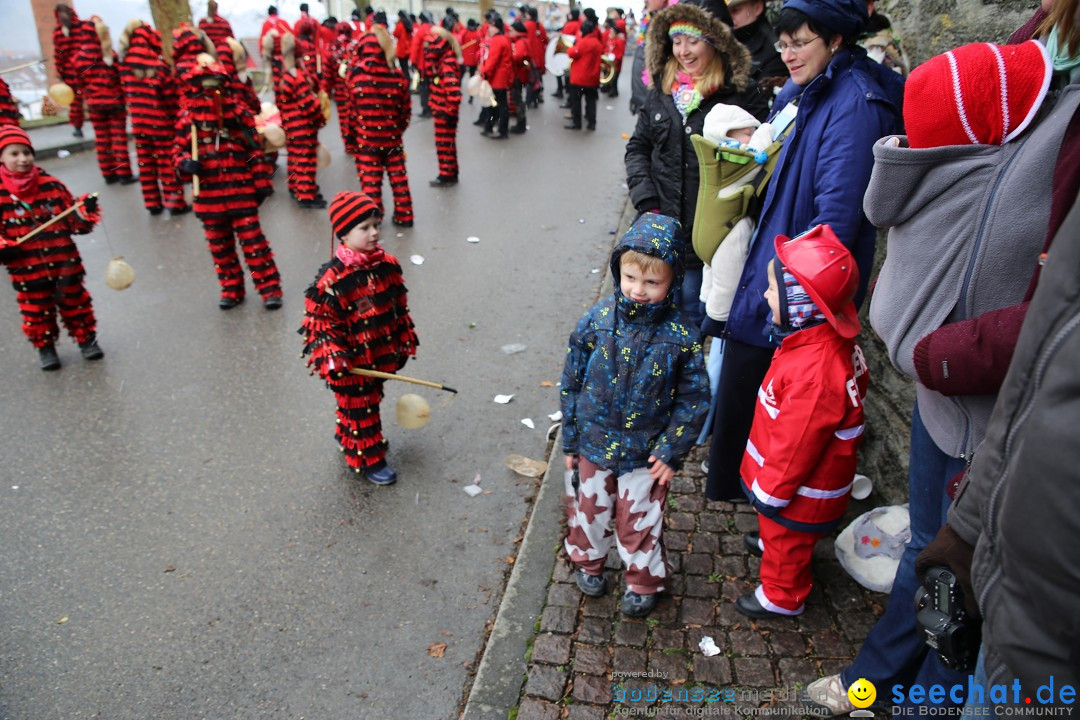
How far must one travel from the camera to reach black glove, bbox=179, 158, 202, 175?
617 centimetres

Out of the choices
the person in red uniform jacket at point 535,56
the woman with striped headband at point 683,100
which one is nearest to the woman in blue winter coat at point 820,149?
the woman with striped headband at point 683,100

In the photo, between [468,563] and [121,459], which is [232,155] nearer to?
[121,459]

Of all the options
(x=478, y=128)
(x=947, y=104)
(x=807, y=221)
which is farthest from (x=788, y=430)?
(x=478, y=128)

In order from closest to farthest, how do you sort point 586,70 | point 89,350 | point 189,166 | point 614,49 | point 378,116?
point 89,350
point 189,166
point 378,116
point 586,70
point 614,49

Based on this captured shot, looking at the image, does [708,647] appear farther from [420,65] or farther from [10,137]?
[420,65]

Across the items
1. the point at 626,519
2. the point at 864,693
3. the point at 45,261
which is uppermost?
the point at 45,261

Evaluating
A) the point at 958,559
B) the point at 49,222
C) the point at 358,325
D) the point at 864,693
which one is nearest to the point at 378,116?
the point at 49,222

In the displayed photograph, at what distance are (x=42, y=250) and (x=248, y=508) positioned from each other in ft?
9.22

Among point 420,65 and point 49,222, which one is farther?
point 420,65

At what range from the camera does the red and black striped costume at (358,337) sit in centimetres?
391

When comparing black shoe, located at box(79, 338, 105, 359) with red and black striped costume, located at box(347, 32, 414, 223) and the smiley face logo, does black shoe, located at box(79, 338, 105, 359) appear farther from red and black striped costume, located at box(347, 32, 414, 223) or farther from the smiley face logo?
the smiley face logo

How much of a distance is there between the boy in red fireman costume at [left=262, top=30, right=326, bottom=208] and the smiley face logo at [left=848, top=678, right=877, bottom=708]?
882cm

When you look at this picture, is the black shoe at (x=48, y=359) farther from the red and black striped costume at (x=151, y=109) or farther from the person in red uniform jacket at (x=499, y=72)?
the person in red uniform jacket at (x=499, y=72)

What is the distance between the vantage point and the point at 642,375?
2.91 m
